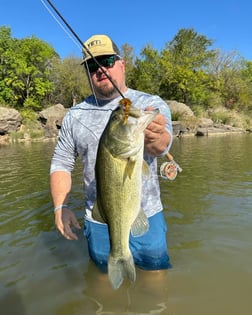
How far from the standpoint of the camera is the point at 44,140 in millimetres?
33594

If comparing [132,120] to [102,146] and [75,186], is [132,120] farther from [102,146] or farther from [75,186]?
[75,186]

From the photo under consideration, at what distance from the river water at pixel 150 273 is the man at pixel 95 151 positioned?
0.63 meters

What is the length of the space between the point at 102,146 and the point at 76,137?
131cm

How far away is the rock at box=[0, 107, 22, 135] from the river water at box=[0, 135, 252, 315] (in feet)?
85.0

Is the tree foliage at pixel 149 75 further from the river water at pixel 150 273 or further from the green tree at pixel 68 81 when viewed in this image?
the river water at pixel 150 273

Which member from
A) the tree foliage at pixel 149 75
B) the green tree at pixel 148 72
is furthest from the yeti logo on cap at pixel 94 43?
the green tree at pixel 148 72

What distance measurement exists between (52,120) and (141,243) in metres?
34.7

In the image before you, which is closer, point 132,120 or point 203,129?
point 132,120

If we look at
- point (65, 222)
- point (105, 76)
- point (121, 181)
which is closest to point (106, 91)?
point (105, 76)

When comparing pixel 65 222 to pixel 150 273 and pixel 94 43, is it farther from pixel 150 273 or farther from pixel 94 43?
pixel 94 43

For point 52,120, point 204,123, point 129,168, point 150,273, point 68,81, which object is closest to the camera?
point 129,168

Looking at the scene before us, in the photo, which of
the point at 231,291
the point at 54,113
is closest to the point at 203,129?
the point at 54,113

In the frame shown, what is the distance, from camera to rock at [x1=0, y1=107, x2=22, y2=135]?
34.0 m

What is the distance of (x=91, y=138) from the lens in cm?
370
